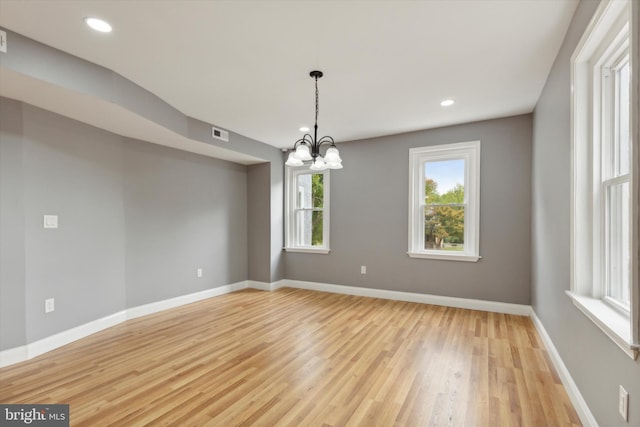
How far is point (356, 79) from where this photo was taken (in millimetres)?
2967

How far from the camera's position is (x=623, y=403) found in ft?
4.59

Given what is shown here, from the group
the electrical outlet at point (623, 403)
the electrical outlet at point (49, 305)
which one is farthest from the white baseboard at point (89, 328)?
the electrical outlet at point (623, 403)

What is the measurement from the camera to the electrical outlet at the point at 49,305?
3007 millimetres

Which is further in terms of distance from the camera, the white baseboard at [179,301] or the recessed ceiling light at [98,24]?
the white baseboard at [179,301]

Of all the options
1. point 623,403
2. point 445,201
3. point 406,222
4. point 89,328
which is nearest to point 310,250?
point 406,222

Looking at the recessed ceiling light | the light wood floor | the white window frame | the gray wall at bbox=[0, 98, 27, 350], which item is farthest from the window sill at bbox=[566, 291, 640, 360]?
the gray wall at bbox=[0, 98, 27, 350]

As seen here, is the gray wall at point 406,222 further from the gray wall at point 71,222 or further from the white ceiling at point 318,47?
the gray wall at point 71,222

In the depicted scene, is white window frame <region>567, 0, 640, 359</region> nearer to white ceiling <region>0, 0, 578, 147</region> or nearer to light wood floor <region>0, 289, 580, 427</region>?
white ceiling <region>0, 0, 578, 147</region>

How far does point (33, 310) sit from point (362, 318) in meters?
3.46

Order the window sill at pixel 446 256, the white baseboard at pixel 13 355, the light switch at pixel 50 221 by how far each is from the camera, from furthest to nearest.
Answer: the window sill at pixel 446 256, the light switch at pixel 50 221, the white baseboard at pixel 13 355

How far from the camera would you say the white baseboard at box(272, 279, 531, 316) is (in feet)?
13.5

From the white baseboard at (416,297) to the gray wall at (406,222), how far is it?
8cm

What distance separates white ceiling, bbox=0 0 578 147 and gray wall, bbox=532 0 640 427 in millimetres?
265

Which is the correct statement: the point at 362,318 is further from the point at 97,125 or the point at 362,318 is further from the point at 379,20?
the point at 97,125
